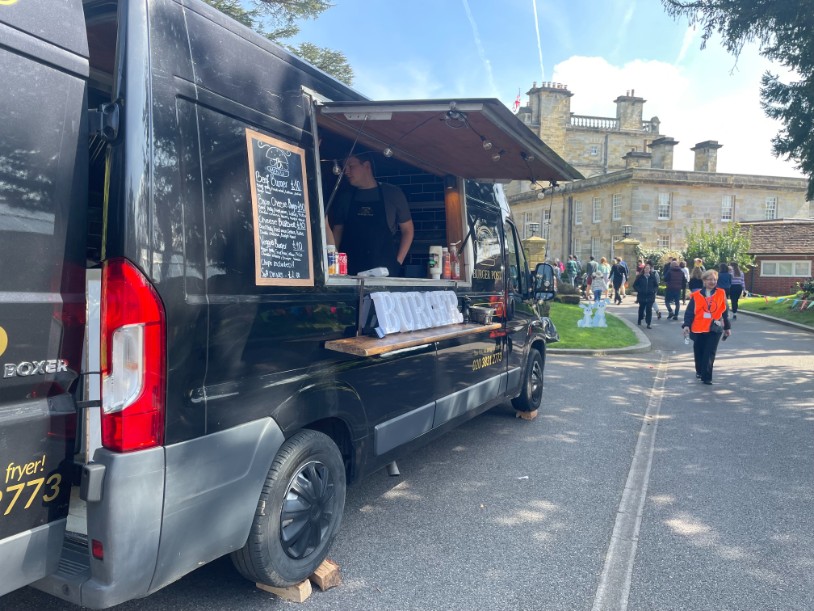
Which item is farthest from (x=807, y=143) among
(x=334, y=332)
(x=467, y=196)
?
(x=334, y=332)

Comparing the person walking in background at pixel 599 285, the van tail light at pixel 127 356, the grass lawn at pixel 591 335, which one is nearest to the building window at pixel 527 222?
the person walking in background at pixel 599 285

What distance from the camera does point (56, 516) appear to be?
7.39 feet

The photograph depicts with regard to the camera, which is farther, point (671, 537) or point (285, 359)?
point (671, 537)

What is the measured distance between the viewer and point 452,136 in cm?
427

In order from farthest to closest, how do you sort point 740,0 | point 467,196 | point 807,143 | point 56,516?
point 807,143 → point 740,0 → point 467,196 → point 56,516

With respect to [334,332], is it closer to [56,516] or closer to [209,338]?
[209,338]

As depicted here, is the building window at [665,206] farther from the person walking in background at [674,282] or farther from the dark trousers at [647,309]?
the dark trousers at [647,309]

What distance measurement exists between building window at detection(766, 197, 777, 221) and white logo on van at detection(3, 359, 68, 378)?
47841mm

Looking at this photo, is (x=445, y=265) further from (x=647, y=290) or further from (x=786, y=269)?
(x=786, y=269)

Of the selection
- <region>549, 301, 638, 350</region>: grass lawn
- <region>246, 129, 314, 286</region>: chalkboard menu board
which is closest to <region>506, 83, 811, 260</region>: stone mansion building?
<region>549, 301, 638, 350</region>: grass lawn

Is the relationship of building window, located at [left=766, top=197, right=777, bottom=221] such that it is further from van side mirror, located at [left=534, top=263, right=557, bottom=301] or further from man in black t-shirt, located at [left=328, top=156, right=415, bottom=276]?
man in black t-shirt, located at [left=328, top=156, right=415, bottom=276]

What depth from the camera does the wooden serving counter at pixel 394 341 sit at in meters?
3.30

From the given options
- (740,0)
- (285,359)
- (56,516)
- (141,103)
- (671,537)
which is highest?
(740,0)

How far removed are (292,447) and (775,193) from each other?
47645 mm
